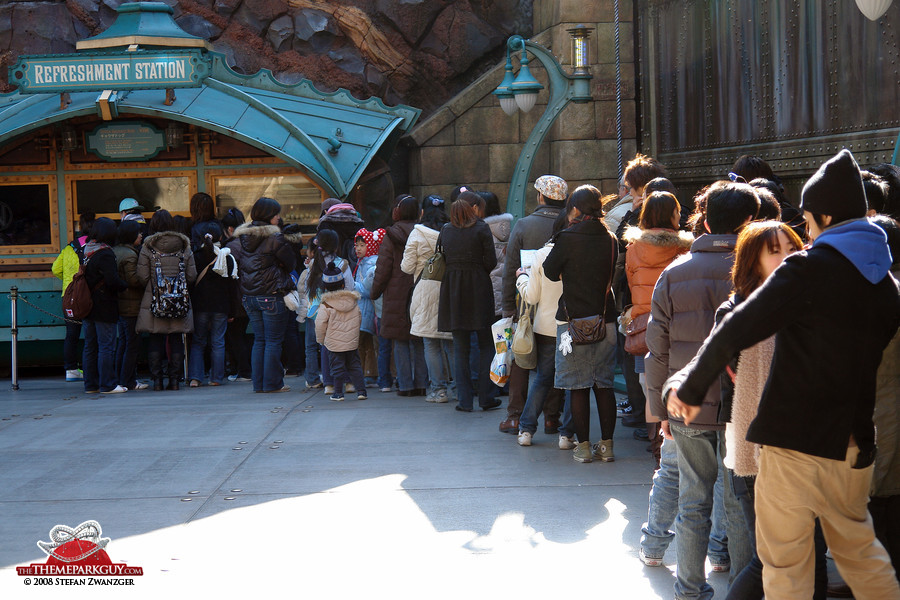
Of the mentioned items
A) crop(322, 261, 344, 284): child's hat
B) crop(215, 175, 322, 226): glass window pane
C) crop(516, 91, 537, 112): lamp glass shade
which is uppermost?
crop(516, 91, 537, 112): lamp glass shade

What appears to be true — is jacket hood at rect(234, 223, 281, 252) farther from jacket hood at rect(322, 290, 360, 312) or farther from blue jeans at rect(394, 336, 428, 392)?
blue jeans at rect(394, 336, 428, 392)

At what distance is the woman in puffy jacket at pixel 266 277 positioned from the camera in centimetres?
966

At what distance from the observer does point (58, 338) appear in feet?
38.1

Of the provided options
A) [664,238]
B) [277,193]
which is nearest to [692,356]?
[664,238]

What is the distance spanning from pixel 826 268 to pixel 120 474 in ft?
15.9

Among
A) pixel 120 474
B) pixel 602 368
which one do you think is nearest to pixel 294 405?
pixel 120 474

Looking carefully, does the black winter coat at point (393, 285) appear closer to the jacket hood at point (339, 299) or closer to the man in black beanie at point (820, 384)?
the jacket hood at point (339, 299)

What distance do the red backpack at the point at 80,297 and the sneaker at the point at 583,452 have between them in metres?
5.39

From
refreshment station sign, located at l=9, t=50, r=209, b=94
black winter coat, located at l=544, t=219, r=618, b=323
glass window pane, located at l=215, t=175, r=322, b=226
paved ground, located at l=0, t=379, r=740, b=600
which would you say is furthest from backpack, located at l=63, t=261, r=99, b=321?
black winter coat, located at l=544, t=219, r=618, b=323

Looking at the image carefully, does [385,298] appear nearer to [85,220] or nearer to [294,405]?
[294,405]

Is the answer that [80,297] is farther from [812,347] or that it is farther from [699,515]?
[812,347]

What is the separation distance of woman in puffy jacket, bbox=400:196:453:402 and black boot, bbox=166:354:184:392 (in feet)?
9.19

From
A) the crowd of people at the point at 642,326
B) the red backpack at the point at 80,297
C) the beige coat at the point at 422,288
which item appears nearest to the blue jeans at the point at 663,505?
the crowd of people at the point at 642,326

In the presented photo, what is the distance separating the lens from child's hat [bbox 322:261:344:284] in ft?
30.0
